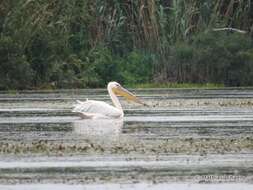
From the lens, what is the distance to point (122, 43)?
33.8 meters

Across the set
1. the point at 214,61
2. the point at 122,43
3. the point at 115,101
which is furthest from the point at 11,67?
the point at 115,101

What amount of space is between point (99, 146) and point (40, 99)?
11481 mm

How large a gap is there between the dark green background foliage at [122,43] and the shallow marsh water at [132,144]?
6687 mm

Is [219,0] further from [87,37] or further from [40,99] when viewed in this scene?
[40,99]

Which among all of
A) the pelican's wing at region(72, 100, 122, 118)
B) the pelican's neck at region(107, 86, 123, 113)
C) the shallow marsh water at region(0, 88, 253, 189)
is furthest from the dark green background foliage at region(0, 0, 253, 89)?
the pelican's wing at region(72, 100, 122, 118)

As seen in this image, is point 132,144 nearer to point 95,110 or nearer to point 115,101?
point 95,110

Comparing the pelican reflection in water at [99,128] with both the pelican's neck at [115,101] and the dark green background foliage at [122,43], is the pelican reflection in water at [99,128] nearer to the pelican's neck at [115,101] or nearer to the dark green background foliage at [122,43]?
the pelican's neck at [115,101]

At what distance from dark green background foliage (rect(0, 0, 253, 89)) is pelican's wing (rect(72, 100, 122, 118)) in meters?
9.83

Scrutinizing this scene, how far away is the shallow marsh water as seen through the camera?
1113cm

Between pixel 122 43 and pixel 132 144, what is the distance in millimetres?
19298

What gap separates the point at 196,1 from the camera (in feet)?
109

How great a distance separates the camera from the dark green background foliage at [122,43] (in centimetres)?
3161

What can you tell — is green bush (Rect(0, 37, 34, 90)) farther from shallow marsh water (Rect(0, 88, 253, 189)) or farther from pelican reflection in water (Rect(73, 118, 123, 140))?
pelican reflection in water (Rect(73, 118, 123, 140))

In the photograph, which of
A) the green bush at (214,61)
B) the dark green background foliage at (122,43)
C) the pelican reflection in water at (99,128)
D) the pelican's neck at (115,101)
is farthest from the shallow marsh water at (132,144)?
the green bush at (214,61)
